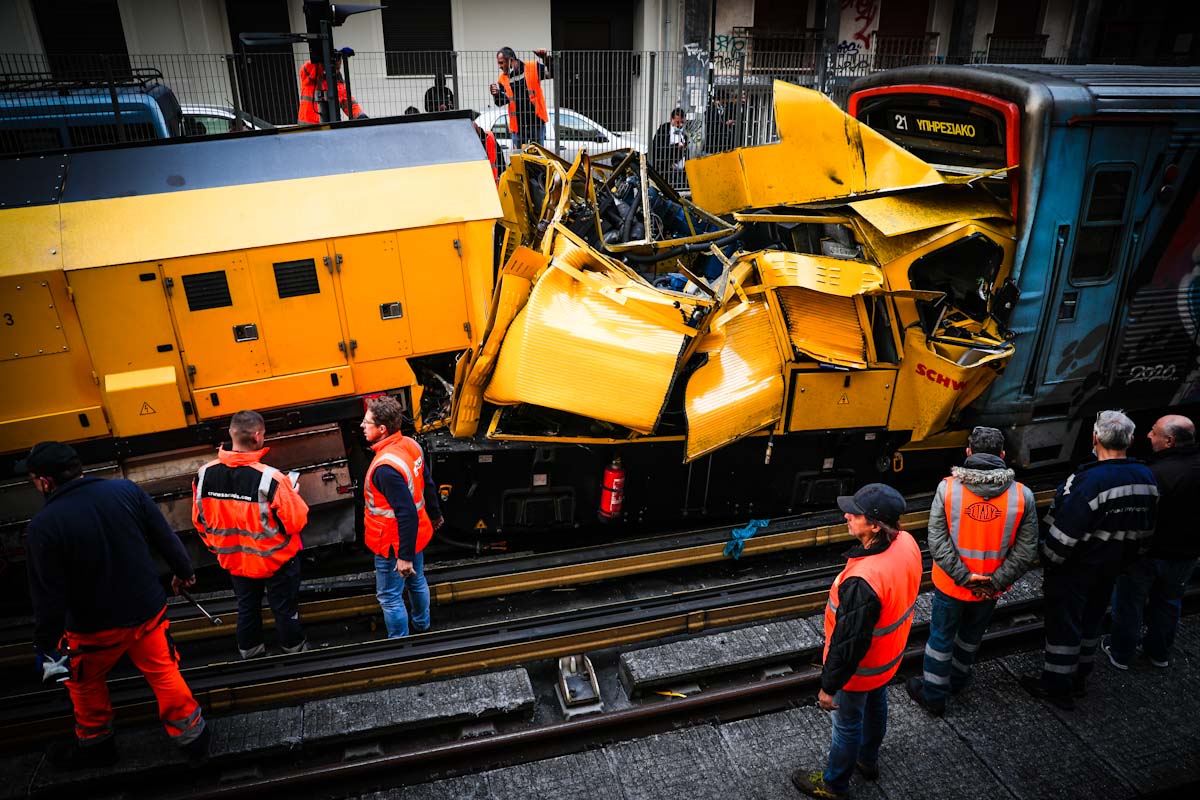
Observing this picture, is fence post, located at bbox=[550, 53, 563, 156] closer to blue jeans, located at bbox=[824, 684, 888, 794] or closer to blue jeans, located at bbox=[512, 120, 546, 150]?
blue jeans, located at bbox=[512, 120, 546, 150]

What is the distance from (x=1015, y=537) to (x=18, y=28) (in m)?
18.5

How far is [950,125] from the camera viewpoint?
5.95 m

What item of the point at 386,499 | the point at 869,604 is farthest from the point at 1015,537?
the point at 386,499

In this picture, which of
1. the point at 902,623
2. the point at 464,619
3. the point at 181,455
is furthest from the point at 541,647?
the point at 181,455

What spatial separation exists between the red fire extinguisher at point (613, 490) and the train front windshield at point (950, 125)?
3234mm

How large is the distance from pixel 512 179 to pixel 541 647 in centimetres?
388

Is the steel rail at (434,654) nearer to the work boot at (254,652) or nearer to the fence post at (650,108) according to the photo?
the work boot at (254,652)

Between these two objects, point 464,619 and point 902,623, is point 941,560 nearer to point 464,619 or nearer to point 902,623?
point 902,623

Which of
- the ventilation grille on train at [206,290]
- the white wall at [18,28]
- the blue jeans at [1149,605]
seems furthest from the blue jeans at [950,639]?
the white wall at [18,28]

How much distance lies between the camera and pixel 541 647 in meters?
4.68

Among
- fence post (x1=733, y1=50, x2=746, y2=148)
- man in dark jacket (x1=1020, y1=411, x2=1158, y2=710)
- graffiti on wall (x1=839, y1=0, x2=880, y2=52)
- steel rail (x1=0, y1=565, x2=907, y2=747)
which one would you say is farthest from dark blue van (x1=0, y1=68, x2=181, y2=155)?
graffiti on wall (x1=839, y1=0, x2=880, y2=52)

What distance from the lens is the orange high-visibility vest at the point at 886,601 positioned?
10.6 feet

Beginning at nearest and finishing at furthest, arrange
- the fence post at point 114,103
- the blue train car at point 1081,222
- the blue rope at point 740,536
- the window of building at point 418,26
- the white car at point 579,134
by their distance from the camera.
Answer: the blue train car at point 1081,222, the blue rope at point 740,536, the fence post at point 114,103, the white car at point 579,134, the window of building at point 418,26

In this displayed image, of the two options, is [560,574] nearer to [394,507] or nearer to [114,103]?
[394,507]
